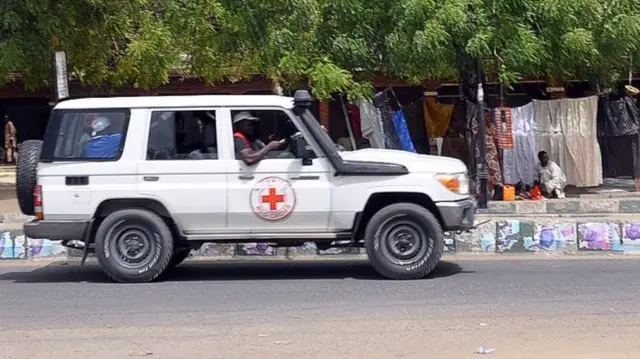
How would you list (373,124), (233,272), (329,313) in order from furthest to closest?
(373,124) < (233,272) < (329,313)

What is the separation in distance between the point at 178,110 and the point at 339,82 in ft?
19.7

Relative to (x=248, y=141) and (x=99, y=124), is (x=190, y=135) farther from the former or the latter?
(x=99, y=124)

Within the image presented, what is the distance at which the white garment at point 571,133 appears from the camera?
19062 mm

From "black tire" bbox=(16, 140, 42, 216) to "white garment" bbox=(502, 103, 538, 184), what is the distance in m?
10.2

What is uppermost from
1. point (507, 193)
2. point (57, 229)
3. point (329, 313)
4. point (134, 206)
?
point (134, 206)

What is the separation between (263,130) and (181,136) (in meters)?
0.88

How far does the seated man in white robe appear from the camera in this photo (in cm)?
1873

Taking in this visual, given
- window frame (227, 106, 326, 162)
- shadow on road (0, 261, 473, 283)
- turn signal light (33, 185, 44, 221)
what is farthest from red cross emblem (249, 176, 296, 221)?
turn signal light (33, 185, 44, 221)

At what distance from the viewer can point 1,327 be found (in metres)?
8.70

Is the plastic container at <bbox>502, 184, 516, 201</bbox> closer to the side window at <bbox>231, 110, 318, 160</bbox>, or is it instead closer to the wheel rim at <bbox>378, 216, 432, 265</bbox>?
the wheel rim at <bbox>378, 216, 432, 265</bbox>

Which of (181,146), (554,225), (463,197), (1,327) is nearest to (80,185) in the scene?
(181,146)

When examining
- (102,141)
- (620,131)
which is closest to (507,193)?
(620,131)

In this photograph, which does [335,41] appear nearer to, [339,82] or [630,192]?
[339,82]

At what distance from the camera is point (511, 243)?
1309 cm
